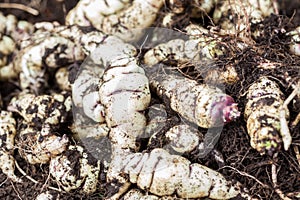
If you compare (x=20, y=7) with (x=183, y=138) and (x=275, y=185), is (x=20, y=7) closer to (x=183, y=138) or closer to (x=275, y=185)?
(x=183, y=138)

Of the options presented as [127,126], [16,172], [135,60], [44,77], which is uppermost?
[135,60]

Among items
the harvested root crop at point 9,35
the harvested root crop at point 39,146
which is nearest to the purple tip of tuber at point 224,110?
the harvested root crop at point 39,146

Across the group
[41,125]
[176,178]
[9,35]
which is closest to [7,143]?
[41,125]

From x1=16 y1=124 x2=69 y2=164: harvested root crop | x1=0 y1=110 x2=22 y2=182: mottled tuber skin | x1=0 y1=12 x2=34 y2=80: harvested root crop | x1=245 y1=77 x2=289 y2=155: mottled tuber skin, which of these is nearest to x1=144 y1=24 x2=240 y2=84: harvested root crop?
x1=245 y1=77 x2=289 y2=155: mottled tuber skin

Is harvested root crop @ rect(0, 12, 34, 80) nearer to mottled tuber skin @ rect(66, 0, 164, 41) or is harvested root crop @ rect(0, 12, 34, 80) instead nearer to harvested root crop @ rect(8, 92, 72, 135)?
mottled tuber skin @ rect(66, 0, 164, 41)

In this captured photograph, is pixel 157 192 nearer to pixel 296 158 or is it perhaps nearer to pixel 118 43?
pixel 296 158

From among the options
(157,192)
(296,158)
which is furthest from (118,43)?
(296,158)

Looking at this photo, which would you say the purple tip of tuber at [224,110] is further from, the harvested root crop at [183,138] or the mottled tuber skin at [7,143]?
the mottled tuber skin at [7,143]

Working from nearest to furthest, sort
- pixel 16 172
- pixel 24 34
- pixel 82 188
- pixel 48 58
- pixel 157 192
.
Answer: pixel 157 192, pixel 82 188, pixel 16 172, pixel 48 58, pixel 24 34
